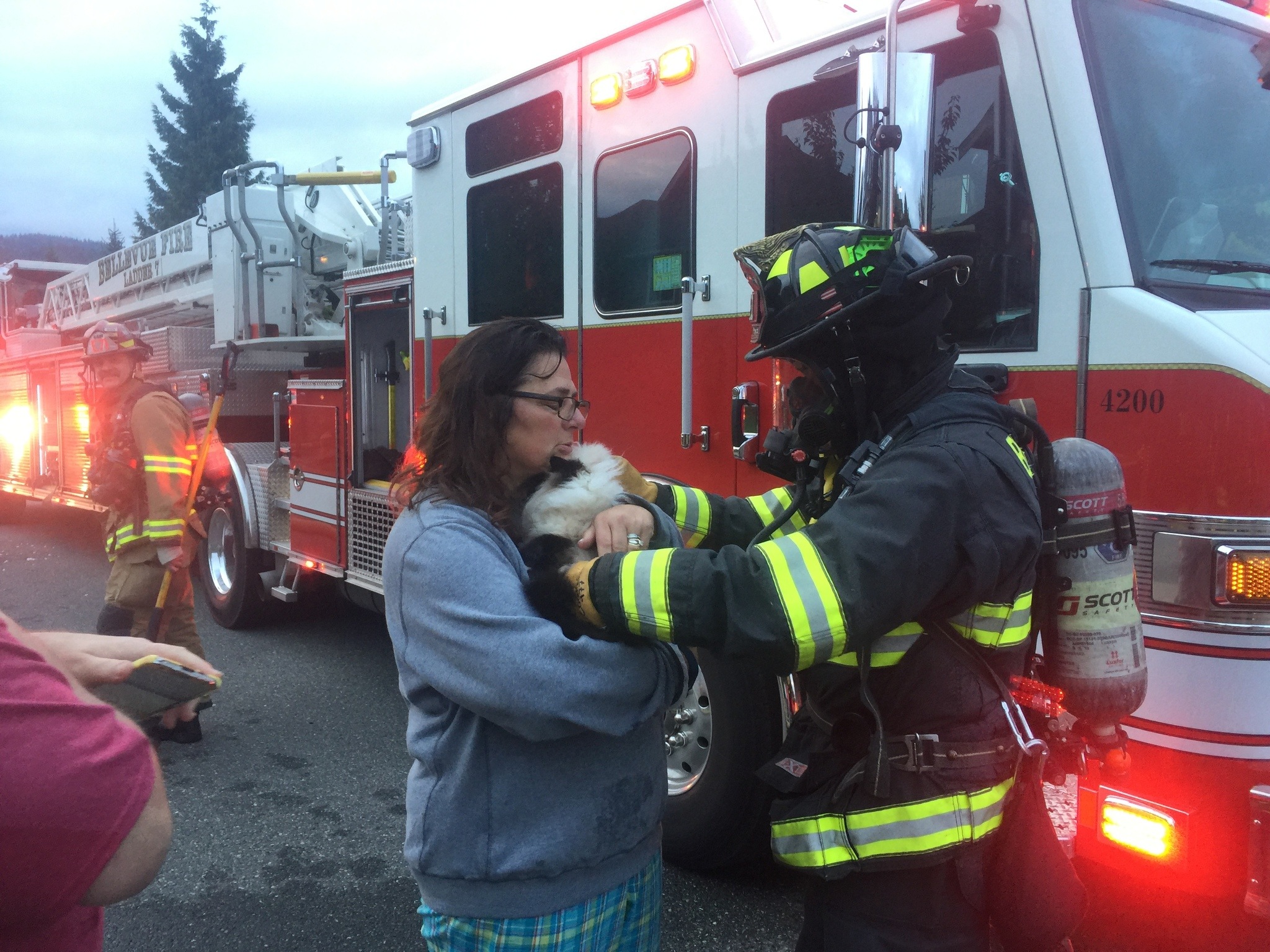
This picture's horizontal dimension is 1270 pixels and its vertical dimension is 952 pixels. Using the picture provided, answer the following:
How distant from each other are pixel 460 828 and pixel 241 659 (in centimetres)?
492

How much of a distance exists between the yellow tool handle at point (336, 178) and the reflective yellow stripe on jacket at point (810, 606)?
20.2 feet

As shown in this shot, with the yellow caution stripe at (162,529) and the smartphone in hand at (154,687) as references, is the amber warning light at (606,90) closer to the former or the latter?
the yellow caution stripe at (162,529)

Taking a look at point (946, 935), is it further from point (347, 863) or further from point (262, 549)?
point (262, 549)

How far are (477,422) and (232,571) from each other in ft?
18.4

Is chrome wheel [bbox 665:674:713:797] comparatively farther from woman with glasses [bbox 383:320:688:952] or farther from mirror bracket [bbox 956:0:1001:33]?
mirror bracket [bbox 956:0:1001:33]

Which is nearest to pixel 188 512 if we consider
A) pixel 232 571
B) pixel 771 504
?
pixel 232 571

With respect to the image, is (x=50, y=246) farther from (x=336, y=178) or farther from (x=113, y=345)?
(x=113, y=345)

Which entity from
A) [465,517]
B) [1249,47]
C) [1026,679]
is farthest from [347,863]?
[1249,47]

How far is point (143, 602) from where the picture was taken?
15.0ft

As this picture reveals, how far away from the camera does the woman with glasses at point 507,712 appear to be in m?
1.36

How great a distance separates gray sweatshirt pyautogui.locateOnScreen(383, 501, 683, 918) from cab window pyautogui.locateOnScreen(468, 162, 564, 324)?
2.63m

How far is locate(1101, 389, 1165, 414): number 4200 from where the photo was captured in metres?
2.19

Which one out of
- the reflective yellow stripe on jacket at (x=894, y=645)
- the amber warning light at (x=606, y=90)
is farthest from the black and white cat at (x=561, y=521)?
the amber warning light at (x=606, y=90)

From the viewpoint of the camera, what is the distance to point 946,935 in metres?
1.54
